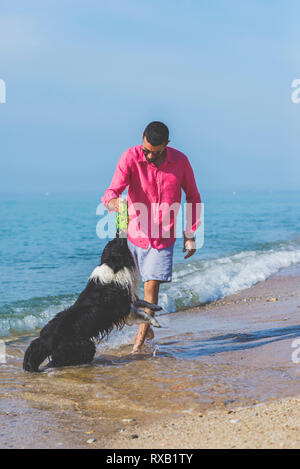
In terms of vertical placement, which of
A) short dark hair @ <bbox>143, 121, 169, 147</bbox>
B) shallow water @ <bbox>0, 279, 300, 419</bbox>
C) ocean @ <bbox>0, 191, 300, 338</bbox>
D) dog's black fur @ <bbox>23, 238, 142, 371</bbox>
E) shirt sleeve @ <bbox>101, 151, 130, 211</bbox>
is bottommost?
ocean @ <bbox>0, 191, 300, 338</bbox>

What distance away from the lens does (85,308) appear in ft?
16.1

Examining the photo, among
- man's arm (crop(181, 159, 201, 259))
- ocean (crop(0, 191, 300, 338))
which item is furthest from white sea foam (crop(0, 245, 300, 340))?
man's arm (crop(181, 159, 201, 259))

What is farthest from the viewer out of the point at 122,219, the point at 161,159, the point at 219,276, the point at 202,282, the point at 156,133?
the point at 219,276

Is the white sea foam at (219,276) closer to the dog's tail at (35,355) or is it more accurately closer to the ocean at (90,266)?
the ocean at (90,266)

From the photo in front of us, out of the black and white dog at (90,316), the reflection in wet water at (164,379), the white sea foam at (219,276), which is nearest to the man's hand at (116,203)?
the black and white dog at (90,316)

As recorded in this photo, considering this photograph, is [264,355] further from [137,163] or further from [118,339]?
[137,163]

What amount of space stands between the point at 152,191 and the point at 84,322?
1.36 metres

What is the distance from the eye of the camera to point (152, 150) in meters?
4.92

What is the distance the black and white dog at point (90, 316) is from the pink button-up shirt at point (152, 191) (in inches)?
14.0

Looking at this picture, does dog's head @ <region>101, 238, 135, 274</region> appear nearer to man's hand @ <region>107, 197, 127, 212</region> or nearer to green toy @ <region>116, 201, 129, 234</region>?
green toy @ <region>116, 201, 129, 234</region>

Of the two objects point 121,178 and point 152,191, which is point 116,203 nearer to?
point 121,178

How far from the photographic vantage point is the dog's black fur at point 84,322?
16.0 ft

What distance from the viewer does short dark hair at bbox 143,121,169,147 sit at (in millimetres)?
4859

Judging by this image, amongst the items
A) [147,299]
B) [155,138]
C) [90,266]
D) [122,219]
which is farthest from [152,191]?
[90,266]
